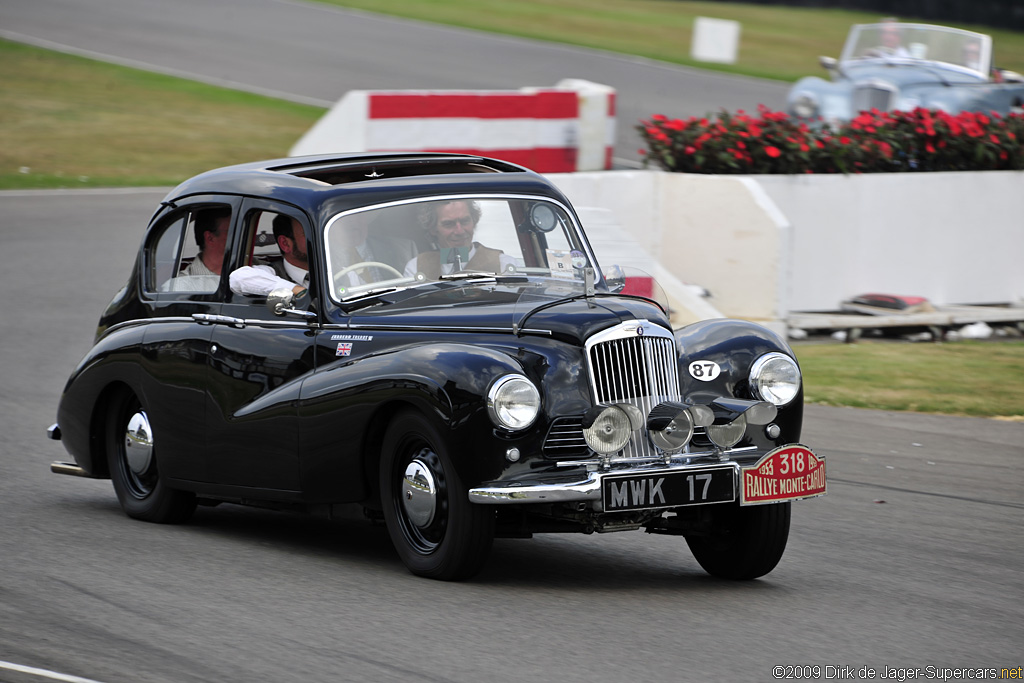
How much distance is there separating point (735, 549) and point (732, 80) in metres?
25.9

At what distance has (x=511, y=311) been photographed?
6051 millimetres

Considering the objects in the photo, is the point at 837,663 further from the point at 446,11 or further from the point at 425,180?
the point at 446,11

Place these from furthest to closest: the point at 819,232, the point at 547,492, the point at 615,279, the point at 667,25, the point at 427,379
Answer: the point at 667,25, the point at 819,232, the point at 615,279, the point at 427,379, the point at 547,492

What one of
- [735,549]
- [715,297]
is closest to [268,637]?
[735,549]

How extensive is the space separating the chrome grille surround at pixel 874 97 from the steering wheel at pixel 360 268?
13.6 meters

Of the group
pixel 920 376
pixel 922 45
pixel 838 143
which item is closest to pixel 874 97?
pixel 922 45

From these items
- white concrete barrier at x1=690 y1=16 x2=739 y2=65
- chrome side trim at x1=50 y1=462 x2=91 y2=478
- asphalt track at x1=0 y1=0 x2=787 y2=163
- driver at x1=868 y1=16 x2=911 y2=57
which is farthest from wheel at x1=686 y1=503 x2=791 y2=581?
white concrete barrier at x1=690 y1=16 x2=739 y2=65

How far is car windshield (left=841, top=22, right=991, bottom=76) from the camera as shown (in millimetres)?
20312

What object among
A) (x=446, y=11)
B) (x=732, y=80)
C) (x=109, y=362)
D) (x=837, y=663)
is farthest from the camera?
(x=446, y=11)

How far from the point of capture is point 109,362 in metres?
7.57

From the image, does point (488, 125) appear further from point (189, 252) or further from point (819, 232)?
point (189, 252)

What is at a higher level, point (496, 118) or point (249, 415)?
point (496, 118)

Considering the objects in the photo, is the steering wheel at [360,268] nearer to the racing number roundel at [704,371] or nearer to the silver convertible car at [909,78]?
the racing number roundel at [704,371]

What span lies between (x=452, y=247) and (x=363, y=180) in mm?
584
